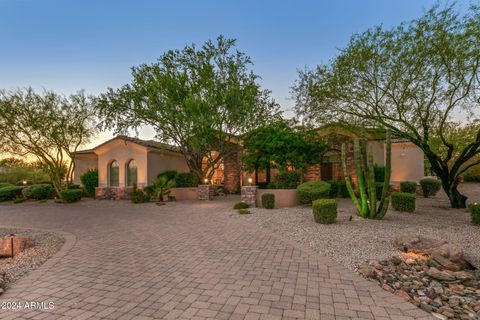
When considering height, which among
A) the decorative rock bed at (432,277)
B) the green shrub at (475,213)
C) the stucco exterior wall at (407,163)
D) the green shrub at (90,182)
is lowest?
the decorative rock bed at (432,277)

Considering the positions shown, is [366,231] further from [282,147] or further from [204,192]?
[204,192]

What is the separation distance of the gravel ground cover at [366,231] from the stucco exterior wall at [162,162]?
10072 mm

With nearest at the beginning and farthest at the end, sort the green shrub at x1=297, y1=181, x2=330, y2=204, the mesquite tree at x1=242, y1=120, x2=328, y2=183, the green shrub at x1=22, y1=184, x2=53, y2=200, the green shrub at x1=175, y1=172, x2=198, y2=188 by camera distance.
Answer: the green shrub at x1=297, y1=181, x2=330, y2=204, the mesquite tree at x1=242, y1=120, x2=328, y2=183, the green shrub at x1=175, y1=172, x2=198, y2=188, the green shrub at x1=22, y1=184, x2=53, y2=200

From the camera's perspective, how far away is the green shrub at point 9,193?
18438 mm

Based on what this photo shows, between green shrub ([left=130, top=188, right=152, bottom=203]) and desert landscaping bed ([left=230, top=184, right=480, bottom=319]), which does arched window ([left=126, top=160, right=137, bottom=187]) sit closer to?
green shrub ([left=130, top=188, right=152, bottom=203])

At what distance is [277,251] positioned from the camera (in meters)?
5.64

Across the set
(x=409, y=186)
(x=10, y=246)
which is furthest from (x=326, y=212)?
(x=409, y=186)

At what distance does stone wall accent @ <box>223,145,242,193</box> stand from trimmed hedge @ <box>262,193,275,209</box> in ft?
24.9

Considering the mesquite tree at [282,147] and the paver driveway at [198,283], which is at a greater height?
the mesquite tree at [282,147]

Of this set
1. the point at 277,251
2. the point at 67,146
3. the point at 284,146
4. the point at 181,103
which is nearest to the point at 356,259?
the point at 277,251

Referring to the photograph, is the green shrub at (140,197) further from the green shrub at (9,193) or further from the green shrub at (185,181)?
the green shrub at (9,193)

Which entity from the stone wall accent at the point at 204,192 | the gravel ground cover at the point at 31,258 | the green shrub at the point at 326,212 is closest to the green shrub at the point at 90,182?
the stone wall accent at the point at 204,192

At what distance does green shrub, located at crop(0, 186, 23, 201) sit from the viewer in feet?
60.5

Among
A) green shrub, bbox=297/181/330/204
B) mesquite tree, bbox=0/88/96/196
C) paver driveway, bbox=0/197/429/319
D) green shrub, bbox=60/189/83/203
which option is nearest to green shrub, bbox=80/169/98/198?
mesquite tree, bbox=0/88/96/196
